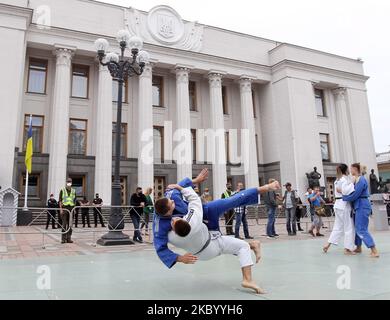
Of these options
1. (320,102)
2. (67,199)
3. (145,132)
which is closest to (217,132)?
(145,132)

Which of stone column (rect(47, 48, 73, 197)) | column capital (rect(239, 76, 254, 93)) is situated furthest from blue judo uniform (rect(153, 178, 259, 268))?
column capital (rect(239, 76, 254, 93))

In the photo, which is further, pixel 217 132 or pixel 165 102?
pixel 165 102

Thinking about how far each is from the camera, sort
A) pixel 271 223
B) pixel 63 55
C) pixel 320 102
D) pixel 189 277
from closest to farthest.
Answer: pixel 189 277, pixel 271 223, pixel 63 55, pixel 320 102

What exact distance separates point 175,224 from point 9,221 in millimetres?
15175

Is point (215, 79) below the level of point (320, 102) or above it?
above

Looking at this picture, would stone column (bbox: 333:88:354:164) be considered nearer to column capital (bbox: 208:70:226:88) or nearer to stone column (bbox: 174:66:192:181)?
column capital (bbox: 208:70:226:88)

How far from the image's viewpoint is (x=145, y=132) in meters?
23.6

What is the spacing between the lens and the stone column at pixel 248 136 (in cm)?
2689

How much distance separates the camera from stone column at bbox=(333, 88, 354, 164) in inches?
A: 1203

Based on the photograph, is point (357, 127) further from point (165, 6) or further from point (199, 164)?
point (165, 6)

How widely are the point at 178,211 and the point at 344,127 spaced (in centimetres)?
3078

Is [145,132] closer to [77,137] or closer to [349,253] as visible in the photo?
[77,137]

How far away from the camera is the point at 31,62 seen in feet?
76.3
